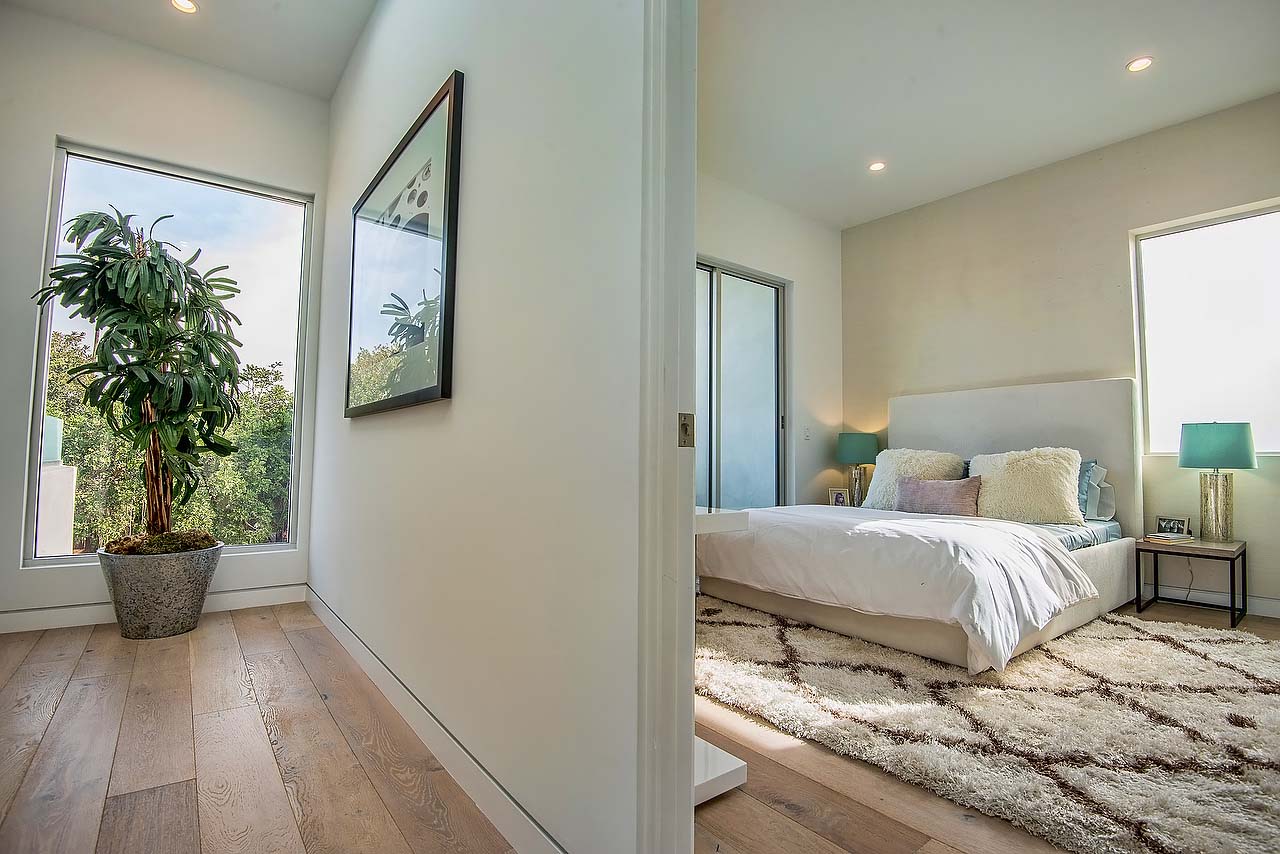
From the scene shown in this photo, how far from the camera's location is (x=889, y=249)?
209 inches

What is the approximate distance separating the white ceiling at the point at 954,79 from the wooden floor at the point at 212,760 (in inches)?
127

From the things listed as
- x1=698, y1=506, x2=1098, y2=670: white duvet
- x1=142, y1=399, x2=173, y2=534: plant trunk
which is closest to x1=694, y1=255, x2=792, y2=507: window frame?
x1=698, y1=506, x2=1098, y2=670: white duvet

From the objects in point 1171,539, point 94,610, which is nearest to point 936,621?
point 1171,539

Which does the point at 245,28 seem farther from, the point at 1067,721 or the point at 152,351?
the point at 1067,721

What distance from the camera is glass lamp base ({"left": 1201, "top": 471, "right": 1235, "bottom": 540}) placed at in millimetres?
3510

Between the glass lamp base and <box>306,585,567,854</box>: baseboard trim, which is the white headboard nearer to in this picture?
the glass lamp base

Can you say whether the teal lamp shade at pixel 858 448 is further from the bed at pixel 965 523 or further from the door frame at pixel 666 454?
the door frame at pixel 666 454

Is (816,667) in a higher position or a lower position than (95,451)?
lower

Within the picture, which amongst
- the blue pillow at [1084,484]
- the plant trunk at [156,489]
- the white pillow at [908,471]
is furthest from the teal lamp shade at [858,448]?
the plant trunk at [156,489]

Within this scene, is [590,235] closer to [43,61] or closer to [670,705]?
[670,705]

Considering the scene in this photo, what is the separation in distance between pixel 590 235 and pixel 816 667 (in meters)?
1.88

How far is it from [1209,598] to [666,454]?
424cm

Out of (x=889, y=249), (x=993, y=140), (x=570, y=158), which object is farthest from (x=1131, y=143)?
(x=570, y=158)

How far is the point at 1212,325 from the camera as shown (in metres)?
3.76
